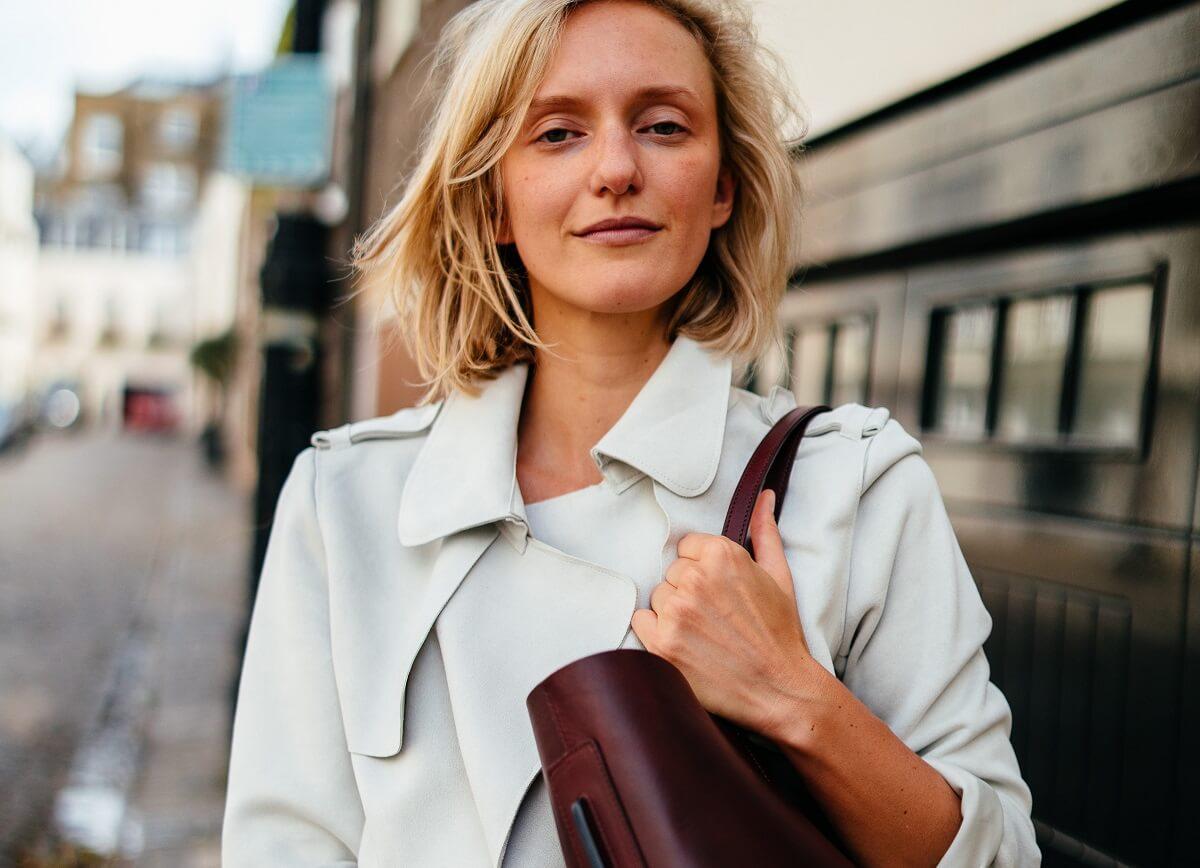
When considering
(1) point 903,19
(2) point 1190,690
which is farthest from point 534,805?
(1) point 903,19

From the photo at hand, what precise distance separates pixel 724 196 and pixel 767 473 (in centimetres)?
55

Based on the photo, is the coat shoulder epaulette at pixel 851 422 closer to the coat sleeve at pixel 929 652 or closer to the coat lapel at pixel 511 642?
the coat sleeve at pixel 929 652

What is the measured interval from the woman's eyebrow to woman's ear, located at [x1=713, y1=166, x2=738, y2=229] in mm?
224

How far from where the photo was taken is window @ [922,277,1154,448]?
96.6 inches

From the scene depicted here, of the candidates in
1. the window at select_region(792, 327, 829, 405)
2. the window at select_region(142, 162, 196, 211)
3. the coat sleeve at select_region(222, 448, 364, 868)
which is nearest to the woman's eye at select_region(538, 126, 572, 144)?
the coat sleeve at select_region(222, 448, 364, 868)

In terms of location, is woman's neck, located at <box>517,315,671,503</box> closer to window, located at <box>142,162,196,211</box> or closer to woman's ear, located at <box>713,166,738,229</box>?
woman's ear, located at <box>713,166,738,229</box>

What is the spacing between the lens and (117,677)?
750 cm

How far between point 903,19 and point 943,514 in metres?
2.24

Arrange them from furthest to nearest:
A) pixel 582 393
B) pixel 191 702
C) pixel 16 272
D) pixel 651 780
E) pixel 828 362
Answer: pixel 16 272 < pixel 191 702 < pixel 828 362 < pixel 582 393 < pixel 651 780

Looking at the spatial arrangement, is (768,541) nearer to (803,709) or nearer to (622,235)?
(803,709)

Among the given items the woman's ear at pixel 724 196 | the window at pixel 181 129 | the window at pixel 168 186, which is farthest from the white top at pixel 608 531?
the window at pixel 181 129

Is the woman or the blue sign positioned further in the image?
the blue sign

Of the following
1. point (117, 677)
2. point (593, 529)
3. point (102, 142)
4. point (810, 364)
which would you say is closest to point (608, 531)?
point (593, 529)

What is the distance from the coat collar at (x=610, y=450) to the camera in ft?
5.15
